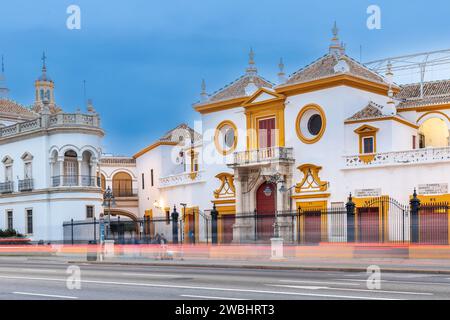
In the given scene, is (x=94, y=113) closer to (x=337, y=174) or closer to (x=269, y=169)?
(x=269, y=169)

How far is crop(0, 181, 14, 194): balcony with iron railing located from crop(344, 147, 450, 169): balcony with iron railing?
23.7 metres

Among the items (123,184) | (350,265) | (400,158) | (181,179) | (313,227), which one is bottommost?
(350,265)

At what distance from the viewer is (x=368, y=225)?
36.9m

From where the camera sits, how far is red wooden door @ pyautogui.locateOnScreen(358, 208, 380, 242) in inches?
1357

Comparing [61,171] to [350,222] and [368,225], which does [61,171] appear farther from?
[350,222]

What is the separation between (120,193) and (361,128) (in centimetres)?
2603

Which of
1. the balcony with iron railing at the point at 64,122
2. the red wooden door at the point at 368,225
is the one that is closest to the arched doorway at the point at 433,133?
the red wooden door at the point at 368,225

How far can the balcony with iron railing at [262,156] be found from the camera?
142ft

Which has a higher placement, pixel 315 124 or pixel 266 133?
pixel 315 124

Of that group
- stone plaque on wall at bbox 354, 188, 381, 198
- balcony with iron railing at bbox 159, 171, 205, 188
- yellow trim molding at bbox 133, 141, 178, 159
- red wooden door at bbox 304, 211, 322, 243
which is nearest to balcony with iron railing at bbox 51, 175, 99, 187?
balcony with iron railing at bbox 159, 171, 205, 188

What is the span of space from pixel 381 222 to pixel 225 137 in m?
15.0

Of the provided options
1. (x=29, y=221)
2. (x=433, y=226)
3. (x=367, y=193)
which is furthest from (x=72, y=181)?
(x=433, y=226)

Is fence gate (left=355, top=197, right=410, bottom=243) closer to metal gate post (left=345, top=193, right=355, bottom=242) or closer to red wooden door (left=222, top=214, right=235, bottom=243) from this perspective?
metal gate post (left=345, top=193, right=355, bottom=242)

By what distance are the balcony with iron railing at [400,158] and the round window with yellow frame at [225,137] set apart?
31.4ft
